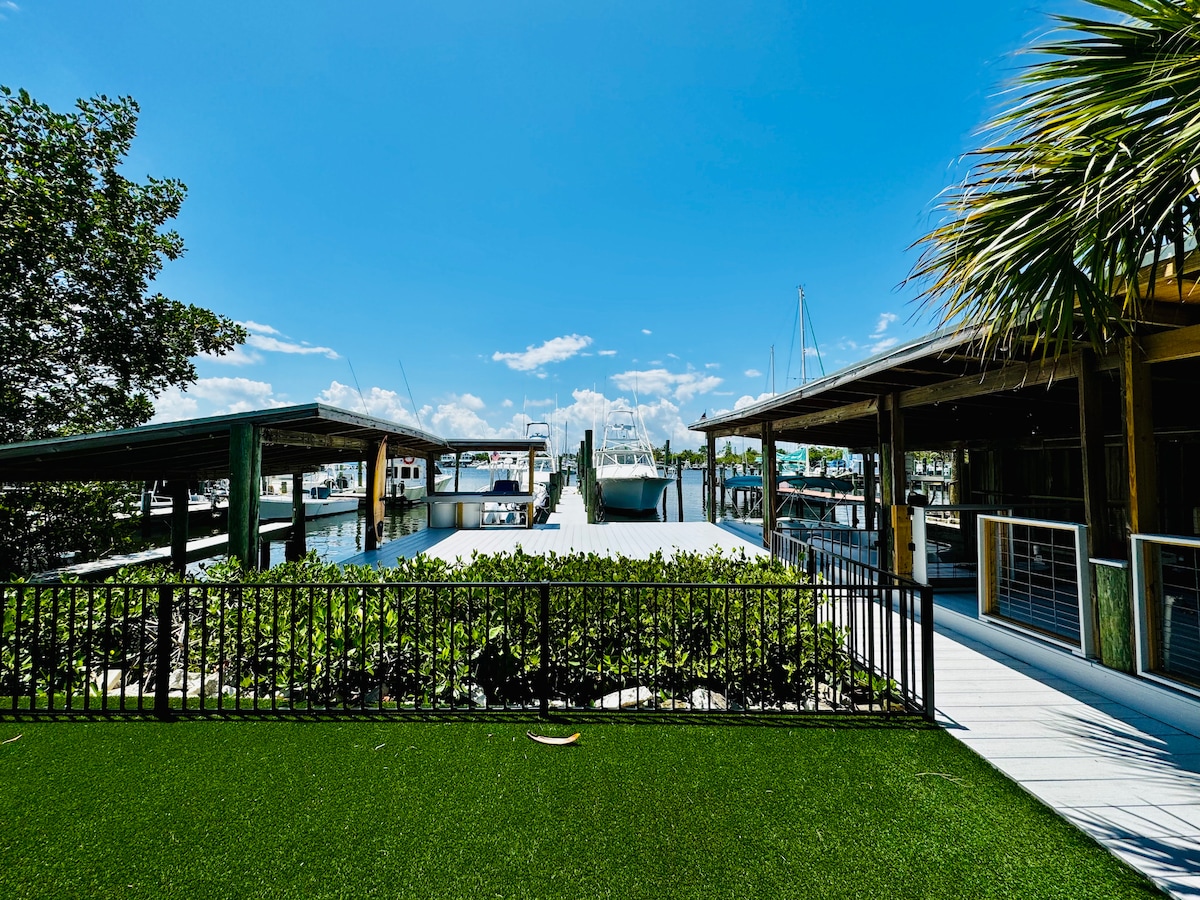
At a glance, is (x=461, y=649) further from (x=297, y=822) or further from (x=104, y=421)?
(x=104, y=421)

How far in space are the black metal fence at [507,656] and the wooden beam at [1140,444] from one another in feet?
6.32

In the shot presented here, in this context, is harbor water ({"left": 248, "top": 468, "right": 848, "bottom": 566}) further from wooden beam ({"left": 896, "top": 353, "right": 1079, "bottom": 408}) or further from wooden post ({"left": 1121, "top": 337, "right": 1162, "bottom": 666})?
wooden post ({"left": 1121, "top": 337, "right": 1162, "bottom": 666})

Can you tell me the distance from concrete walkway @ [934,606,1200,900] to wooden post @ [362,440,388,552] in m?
9.45

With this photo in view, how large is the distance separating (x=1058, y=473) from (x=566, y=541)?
963cm

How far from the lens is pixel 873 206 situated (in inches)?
469

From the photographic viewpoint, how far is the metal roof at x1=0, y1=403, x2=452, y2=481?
256 inches

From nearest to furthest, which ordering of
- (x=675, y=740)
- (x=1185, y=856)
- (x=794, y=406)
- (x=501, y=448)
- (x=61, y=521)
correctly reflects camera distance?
1. (x=1185, y=856)
2. (x=675, y=740)
3. (x=794, y=406)
4. (x=61, y=521)
5. (x=501, y=448)

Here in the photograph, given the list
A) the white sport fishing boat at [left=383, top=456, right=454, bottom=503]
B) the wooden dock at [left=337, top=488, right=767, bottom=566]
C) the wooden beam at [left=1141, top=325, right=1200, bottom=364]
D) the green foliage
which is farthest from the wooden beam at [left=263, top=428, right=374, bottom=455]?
the white sport fishing boat at [left=383, top=456, right=454, bottom=503]

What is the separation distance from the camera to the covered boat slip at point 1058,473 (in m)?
3.89

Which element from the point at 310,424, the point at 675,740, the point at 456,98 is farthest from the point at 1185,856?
the point at 456,98

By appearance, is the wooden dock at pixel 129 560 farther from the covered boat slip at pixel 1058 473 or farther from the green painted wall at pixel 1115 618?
the green painted wall at pixel 1115 618

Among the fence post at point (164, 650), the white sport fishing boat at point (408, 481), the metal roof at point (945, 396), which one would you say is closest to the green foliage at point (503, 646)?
the fence post at point (164, 650)

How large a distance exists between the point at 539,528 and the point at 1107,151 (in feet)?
42.1

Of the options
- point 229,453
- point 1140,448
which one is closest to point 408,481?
point 229,453
